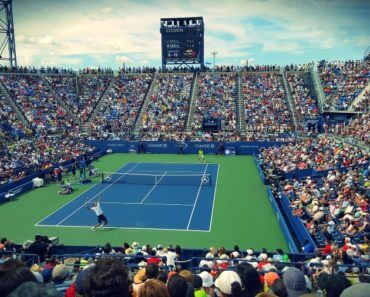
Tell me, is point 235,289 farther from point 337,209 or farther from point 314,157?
point 314,157

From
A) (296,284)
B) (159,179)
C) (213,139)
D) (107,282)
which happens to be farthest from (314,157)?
(107,282)

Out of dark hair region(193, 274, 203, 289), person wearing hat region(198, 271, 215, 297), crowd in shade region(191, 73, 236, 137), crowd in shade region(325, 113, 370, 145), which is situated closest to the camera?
dark hair region(193, 274, 203, 289)

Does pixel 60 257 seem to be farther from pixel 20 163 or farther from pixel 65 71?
pixel 65 71

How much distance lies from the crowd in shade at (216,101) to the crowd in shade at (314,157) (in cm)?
1290

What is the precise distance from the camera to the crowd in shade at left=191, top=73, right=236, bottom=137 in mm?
45969

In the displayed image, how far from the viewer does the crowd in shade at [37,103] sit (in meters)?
43.6

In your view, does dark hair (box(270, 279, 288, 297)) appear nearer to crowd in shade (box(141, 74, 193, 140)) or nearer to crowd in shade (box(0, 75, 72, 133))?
crowd in shade (box(141, 74, 193, 140))

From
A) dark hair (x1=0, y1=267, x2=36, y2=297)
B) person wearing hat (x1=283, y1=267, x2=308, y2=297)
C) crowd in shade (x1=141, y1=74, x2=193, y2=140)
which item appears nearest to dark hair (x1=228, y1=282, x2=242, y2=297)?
person wearing hat (x1=283, y1=267, x2=308, y2=297)

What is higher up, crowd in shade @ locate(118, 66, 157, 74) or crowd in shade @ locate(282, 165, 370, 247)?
crowd in shade @ locate(118, 66, 157, 74)

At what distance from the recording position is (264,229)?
1853cm

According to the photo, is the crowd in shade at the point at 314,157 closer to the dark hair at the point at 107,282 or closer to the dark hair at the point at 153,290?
the dark hair at the point at 153,290

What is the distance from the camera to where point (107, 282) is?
3010 millimetres

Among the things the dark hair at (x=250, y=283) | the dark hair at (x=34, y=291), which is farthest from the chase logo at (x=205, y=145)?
the dark hair at (x=34, y=291)

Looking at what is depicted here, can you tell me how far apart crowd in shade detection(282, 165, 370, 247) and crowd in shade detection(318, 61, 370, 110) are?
22037mm
